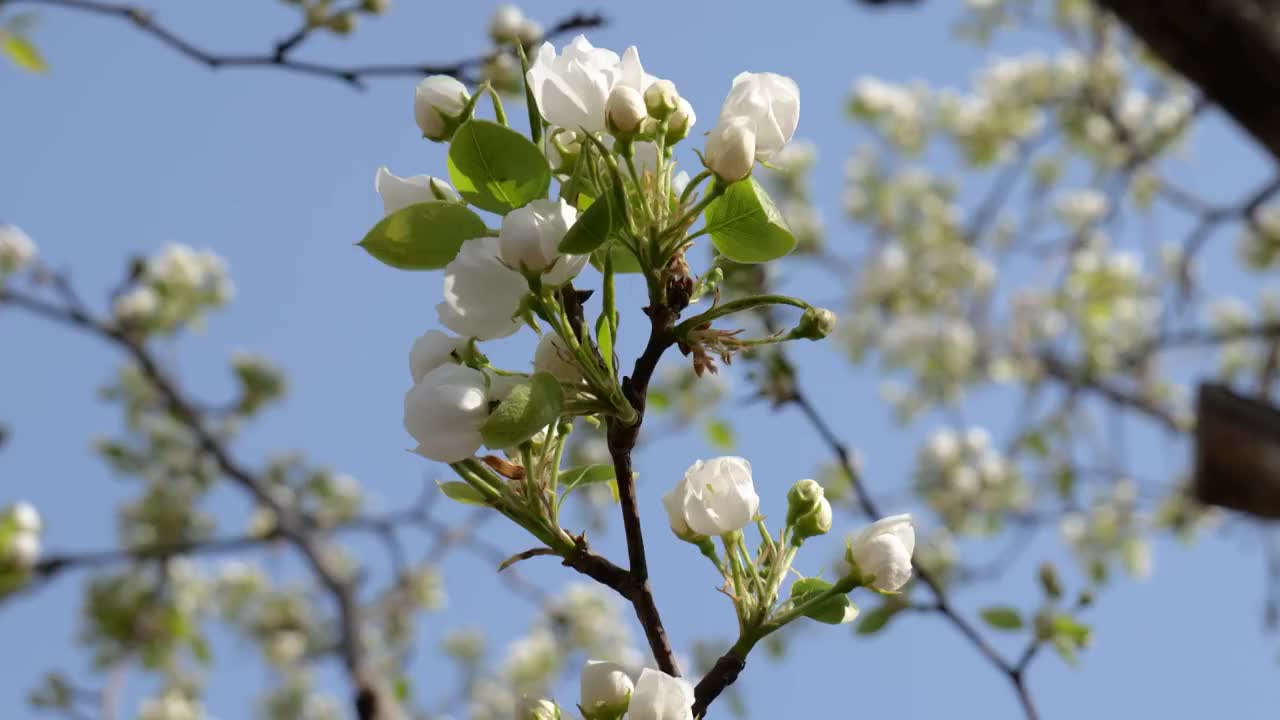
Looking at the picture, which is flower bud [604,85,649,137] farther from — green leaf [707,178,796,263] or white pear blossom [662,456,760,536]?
white pear blossom [662,456,760,536]

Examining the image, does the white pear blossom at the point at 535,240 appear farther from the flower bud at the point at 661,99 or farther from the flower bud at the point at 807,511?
the flower bud at the point at 807,511

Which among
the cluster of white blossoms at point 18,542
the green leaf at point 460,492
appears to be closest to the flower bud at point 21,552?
the cluster of white blossoms at point 18,542

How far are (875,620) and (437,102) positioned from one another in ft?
2.87

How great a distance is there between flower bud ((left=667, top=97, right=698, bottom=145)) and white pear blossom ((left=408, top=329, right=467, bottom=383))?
191mm

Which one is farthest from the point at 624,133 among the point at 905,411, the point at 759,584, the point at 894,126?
the point at 894,126

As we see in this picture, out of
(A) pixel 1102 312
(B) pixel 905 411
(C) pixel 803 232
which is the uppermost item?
(C) pixel 803 232

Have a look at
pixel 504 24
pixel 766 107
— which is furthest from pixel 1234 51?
pixel 504 24

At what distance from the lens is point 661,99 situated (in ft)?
2.18

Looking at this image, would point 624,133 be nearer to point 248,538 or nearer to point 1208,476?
point 1208,476

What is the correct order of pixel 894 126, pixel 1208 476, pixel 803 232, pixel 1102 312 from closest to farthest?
pixel 1208 476, pixel 1102 312, pixel 803 232, pixel 894 126

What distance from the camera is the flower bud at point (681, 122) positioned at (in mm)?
684

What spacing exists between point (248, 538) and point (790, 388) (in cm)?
140

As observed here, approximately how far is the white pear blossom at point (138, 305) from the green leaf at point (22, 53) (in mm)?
2215

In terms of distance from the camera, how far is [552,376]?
613 millimetres
